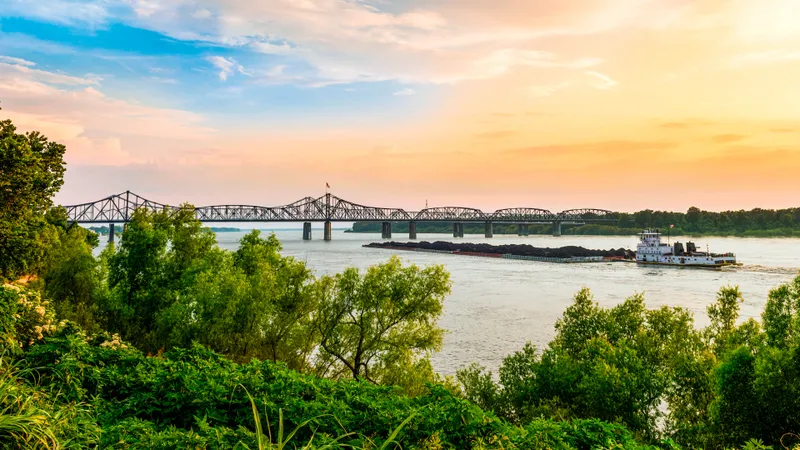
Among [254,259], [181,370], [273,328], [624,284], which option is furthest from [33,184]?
Result: [624,284]


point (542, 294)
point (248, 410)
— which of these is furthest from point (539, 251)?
point (248, 410)

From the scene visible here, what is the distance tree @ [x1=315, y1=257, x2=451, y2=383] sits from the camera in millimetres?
22453

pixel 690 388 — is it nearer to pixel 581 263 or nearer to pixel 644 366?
pixel 644 366

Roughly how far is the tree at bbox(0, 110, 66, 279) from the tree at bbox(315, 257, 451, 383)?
14077mm

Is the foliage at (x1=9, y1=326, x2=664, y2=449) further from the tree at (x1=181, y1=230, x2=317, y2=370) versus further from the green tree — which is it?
the green tree

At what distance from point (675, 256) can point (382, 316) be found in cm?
8765

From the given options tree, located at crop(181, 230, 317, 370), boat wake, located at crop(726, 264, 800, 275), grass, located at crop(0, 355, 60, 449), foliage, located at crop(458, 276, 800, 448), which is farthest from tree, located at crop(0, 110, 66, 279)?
boat wake, located at crop(726, 264, 800, 275)

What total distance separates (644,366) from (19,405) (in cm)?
1912

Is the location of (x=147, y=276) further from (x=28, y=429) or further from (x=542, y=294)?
(x=542, y=294)

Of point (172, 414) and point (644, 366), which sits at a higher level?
point (172, 414)

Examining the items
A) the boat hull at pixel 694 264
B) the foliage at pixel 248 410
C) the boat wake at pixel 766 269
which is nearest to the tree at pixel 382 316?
the foliage at pixel 248 410

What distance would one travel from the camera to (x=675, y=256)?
91500 millimetres

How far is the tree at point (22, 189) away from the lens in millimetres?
19625

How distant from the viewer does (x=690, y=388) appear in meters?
17.6
